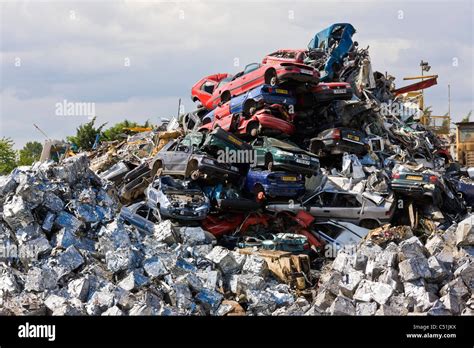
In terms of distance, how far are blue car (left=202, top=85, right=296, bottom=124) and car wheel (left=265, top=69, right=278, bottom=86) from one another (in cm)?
20

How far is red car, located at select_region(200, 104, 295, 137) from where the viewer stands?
742 inches

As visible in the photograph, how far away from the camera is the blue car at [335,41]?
74.5 ft

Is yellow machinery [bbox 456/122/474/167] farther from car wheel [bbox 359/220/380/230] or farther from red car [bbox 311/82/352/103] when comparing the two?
car wheel [bbox 359/220/380/230]

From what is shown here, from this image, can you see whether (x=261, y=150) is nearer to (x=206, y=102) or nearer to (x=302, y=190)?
(x=302, y=190)

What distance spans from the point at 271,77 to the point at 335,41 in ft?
14.8

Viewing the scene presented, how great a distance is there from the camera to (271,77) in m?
19.6

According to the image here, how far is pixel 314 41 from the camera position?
77.8 feet

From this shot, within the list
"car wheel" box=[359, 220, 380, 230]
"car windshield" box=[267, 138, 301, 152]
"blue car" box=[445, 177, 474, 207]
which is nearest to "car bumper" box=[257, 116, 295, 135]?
"car windshield" box=[267, 138, 301, 152]

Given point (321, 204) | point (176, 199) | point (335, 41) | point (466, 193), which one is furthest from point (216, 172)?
point (335, 41)

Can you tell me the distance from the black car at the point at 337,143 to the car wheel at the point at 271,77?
1.82m

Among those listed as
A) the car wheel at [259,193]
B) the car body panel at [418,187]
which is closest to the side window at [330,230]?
the car wheel at [259,193]

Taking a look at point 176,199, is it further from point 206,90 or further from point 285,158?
point 206,90

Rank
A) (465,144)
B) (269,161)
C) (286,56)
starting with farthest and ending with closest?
(465,144)
(286,56)
(269,161)
